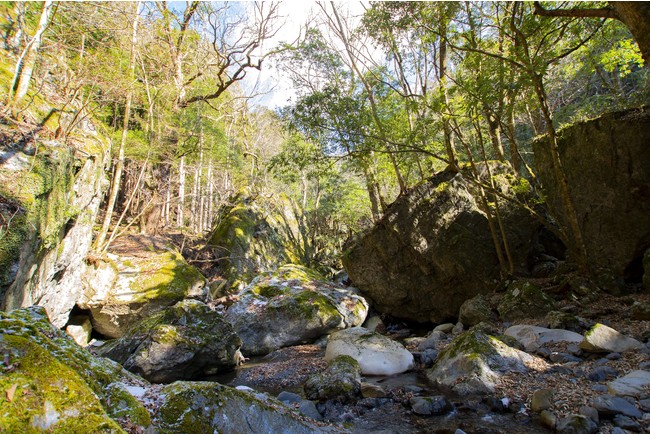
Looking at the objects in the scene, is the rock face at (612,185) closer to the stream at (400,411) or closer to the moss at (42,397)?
the stream at (400,411)

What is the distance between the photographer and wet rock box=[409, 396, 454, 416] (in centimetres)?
440

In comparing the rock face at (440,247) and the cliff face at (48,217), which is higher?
the cliff face at (48,217)

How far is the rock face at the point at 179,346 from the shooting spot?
6098mm

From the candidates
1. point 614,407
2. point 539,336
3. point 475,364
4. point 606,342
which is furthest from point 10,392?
point 539,336

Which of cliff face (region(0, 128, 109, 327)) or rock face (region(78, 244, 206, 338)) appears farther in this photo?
rock face (region(78, 244, 206, 338))

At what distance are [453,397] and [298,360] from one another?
139 inches

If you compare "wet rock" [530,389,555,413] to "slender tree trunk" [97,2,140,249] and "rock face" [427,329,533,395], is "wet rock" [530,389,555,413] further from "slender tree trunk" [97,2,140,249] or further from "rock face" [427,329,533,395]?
"slender tree trunk" [97,2,140,249]

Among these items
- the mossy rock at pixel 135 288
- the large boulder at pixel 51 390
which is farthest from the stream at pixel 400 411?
the mossy rock at pixel 135 288

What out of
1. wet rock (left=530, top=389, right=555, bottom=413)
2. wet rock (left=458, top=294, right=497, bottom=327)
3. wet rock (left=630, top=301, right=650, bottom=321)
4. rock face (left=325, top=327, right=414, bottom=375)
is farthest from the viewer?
wet rock (left=458, top=294, right=497, bottom=327)

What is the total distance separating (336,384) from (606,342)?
4005 millimetres

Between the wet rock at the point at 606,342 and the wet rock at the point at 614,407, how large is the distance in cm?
165

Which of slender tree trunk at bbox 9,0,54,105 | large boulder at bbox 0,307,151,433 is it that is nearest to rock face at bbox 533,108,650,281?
large boulder at bbox 0,307,151,433

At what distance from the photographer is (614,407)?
11.6 feet

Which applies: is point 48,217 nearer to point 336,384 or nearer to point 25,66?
point 25,66
